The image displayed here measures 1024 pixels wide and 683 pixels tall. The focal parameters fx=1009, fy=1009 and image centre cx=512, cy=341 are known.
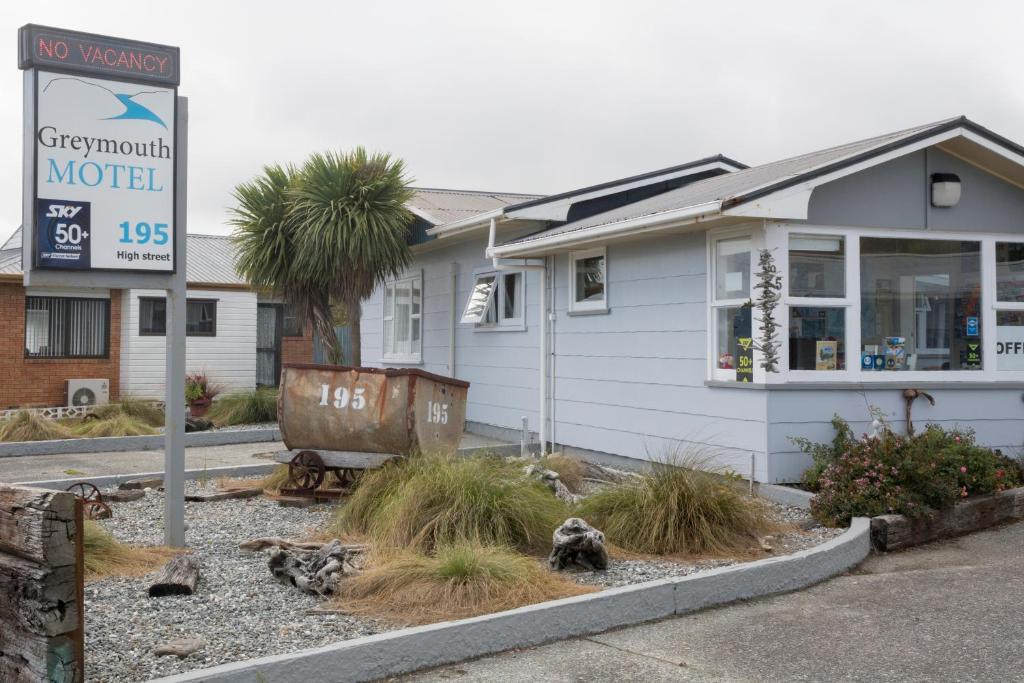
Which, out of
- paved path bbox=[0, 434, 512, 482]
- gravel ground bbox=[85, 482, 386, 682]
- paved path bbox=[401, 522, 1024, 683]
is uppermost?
paved path bbox=[0, 434, 512, 482]

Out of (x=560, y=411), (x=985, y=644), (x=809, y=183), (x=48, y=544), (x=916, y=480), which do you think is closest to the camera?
(x=48, y=544)

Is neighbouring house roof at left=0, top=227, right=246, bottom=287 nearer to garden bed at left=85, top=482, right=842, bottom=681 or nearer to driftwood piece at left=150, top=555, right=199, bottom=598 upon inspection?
garden bed at left=85, top=482, right=842, bottom=681

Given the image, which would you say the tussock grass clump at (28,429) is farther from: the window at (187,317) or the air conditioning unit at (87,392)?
the window at (187,317)

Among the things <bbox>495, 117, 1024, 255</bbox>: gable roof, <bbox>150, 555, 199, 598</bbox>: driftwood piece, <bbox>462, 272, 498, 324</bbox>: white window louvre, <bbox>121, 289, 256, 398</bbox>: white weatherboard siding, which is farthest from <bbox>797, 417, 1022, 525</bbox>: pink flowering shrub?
<bbox>121, 289, 256, 398</bbox>: white weatherboard siding

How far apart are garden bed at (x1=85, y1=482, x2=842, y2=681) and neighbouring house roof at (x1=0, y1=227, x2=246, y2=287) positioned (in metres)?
14.1

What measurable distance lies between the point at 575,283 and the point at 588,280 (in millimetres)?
240

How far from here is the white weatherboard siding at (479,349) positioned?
13756 millimetres

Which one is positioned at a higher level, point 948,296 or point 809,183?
point 809,183

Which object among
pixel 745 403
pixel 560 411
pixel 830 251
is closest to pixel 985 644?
pixel 745 403

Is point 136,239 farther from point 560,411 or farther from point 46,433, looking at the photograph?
point 46,433

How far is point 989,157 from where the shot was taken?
10094 millimetres

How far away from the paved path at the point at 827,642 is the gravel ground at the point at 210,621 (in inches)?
29.0

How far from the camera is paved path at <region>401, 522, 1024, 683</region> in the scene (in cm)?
498

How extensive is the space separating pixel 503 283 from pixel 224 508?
6.37m
